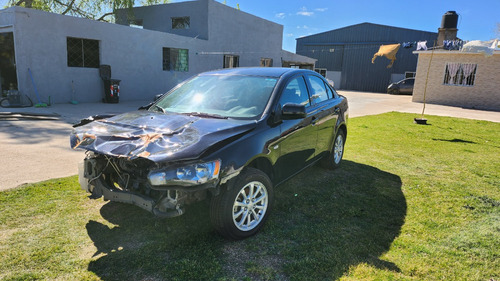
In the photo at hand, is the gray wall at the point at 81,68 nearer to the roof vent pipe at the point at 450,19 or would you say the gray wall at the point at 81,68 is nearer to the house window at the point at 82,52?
the house window at the point at 82,52

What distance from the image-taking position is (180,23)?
20.1 metres

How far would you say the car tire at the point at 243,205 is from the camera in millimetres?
2740

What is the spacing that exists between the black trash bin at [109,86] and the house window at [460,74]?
60.4 ft

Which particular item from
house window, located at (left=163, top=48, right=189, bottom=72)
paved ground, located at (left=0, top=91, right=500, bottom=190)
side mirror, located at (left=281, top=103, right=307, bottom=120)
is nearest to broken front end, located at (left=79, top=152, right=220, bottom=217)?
side mirror, located at (left=281, top=103, right=307, bottom=120)

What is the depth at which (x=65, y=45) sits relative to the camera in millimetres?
12938

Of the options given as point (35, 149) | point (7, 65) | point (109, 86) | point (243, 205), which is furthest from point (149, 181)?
point (7, 65)

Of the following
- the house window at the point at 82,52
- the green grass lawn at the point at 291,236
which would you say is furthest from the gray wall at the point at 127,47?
the green grass lawn at the point at 291,236

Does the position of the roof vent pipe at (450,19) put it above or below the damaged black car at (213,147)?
above

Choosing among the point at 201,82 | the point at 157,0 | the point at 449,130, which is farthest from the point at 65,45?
the point at 449,130

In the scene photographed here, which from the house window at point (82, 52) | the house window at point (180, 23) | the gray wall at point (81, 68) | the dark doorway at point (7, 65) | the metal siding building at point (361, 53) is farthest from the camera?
the metal siding building at point (361, 53)

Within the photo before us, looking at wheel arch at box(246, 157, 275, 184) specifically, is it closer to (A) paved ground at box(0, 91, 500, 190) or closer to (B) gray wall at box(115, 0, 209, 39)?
(A) paved ground at box(0, 91, 500, 190)

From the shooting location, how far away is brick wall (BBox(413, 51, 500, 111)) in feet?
59.1

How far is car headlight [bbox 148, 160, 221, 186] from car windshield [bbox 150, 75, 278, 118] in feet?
→ 3.12

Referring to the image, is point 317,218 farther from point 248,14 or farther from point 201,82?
point 248,14
